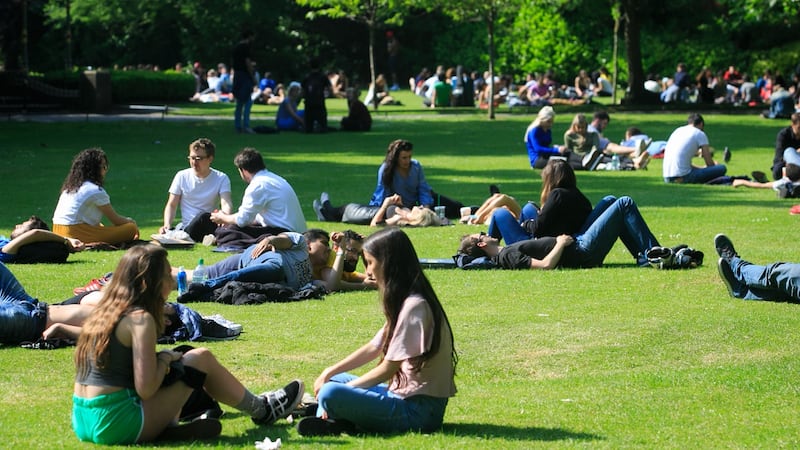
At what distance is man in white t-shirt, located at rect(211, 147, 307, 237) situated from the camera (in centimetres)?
1343

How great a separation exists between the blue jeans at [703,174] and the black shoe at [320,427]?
51.6 feet

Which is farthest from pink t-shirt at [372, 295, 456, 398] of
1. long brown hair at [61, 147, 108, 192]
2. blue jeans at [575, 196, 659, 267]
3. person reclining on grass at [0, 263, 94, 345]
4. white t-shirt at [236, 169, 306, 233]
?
long brown hair at [61, 147, 108, 192]

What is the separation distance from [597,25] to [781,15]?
11.7 m

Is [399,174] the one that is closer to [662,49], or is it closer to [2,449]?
[2,449]

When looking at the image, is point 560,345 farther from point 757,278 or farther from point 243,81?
point 243,81

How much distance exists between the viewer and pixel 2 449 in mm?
6473

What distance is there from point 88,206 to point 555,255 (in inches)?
199

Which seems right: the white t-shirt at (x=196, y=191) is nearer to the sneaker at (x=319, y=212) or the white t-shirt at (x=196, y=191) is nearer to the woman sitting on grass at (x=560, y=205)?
the sneaker at (x=319, y=212)

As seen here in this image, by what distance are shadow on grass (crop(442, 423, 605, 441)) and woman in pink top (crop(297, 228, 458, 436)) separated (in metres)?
0.15

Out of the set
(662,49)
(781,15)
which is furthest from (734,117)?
(662,49)

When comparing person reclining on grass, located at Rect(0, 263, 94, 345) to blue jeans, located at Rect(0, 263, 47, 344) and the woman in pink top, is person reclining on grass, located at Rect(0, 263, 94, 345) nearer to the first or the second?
blue jeans, located at Rect(0, 263, 47, 344)

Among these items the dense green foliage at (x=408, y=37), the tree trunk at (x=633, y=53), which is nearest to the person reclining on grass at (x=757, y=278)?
the tree trunk at (x=633, y=53)

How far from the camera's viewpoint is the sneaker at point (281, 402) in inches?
275

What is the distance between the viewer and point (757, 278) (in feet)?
35.6
